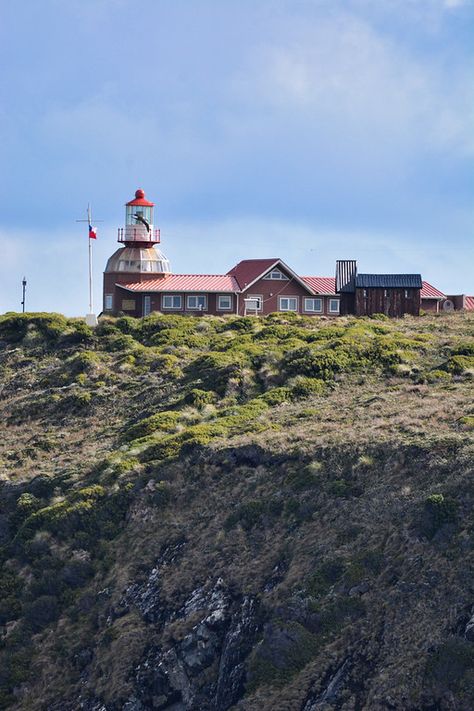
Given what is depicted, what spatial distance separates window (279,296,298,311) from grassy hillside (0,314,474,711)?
49.8 ft

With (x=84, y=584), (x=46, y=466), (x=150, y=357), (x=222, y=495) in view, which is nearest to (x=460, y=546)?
(x=222, y=495)

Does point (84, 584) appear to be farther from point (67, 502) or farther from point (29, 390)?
point (29, 390)

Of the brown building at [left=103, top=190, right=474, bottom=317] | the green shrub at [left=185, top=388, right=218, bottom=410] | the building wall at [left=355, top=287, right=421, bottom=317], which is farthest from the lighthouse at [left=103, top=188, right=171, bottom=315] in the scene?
the green shrub at [left=185, top=388, right=218, bottom=410]

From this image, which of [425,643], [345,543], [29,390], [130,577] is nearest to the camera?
[425,643]

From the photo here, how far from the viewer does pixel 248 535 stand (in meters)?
36.2

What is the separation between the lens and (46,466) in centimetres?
4750

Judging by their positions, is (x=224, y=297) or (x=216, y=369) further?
(x=224, y=297)

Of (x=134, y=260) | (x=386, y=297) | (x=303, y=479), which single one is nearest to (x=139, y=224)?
(x=134, y=260)

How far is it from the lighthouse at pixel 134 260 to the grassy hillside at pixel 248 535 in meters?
15.3

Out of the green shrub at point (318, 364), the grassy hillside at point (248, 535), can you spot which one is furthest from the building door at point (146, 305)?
the green shrub at point (318, 364)

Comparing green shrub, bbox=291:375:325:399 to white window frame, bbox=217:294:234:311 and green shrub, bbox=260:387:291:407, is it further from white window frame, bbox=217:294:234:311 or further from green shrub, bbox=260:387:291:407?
white window frame, bbox=217:294:234:311

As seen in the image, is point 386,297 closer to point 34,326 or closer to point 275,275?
point 275,275

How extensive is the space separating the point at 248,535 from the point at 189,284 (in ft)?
120

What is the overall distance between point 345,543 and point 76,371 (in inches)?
1155
